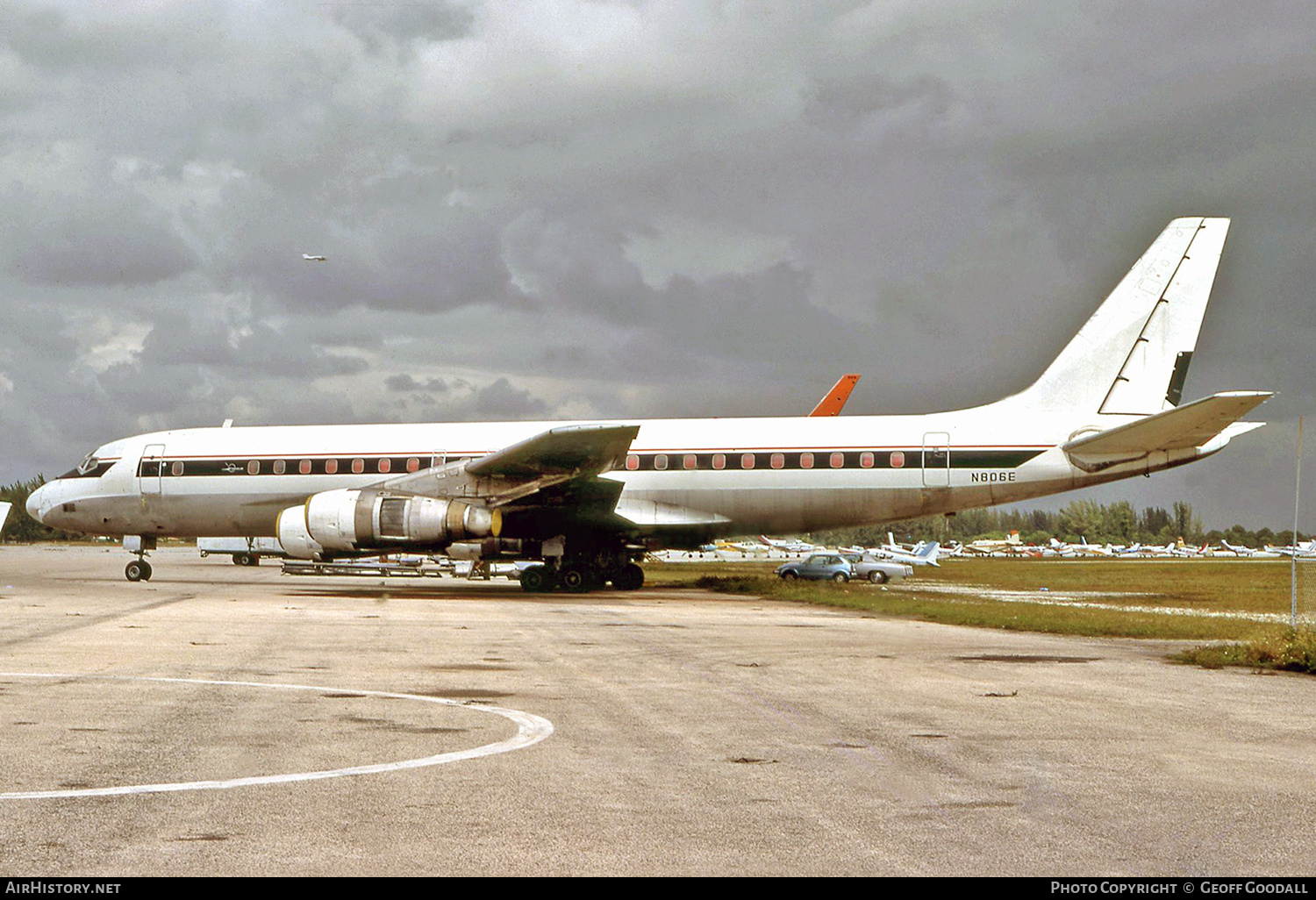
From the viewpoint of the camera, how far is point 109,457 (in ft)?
115

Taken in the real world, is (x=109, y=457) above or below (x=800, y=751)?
above

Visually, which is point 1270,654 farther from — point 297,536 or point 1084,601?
point 297,536

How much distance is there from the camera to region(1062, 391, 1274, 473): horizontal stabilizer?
2481 centimetres

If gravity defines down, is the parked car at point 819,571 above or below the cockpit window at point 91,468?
below

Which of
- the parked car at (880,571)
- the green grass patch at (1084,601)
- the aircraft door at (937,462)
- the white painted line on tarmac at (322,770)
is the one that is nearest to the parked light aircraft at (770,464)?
the aircraft door at (937,462)

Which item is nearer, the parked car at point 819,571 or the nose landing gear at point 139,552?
the nose landing gear at point 139,552

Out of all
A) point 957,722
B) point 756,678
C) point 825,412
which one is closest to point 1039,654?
point 756,678

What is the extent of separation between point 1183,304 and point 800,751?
1002 inches

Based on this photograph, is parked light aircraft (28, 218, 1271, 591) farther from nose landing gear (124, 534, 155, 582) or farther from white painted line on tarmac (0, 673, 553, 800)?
white painted line on tarmac (0, 673, 553, 800)

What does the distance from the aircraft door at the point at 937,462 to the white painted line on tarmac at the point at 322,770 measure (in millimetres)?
20375

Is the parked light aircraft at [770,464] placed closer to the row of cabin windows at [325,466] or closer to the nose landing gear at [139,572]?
the row of cabin windows at [325,466]

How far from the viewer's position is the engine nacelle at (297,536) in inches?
1190

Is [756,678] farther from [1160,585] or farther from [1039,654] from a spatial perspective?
[1160,585]

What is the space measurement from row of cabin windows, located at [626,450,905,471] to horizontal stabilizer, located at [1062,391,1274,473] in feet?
14.7
